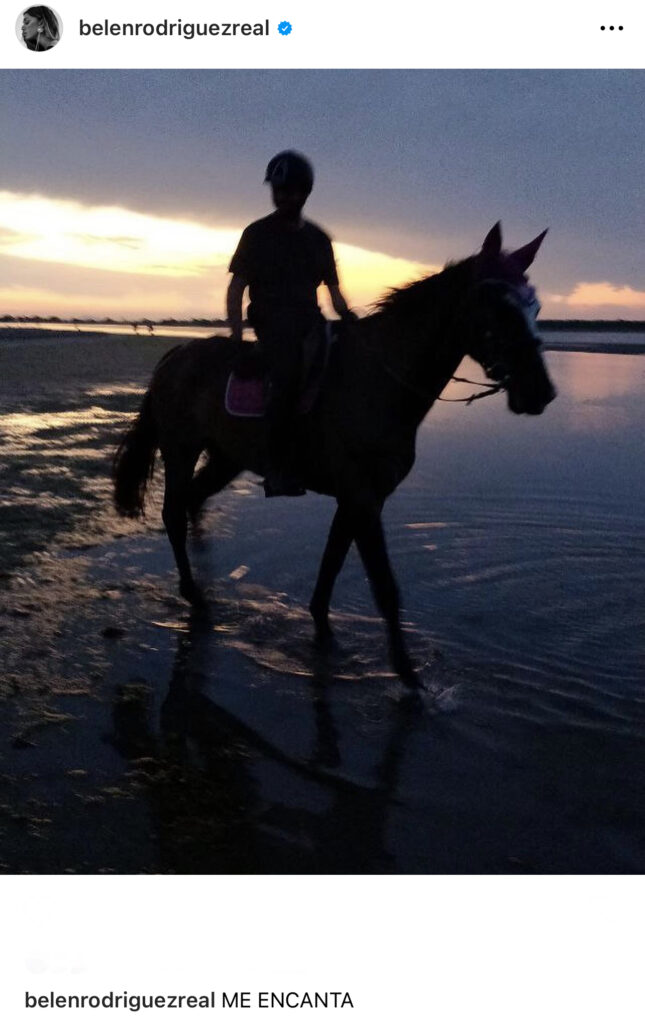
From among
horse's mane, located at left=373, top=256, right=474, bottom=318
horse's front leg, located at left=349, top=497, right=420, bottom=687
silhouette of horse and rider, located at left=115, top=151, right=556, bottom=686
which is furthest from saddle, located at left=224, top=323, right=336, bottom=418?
horse's front leg, located at left=349, top=497, right=420, bottom=687

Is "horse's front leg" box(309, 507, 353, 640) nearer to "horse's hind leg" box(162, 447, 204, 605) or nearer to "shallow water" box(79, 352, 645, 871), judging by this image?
"shallow water" box(79, 352, 645, 871)

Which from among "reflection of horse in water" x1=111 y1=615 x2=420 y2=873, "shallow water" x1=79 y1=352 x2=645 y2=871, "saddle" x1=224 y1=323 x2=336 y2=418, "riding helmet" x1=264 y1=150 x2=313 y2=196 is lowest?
"reflection of horse in water" x1=111 y1=615 x2=420 y2=873

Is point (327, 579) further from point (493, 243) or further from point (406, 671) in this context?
point (493, 243)

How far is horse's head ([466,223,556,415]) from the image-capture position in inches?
173

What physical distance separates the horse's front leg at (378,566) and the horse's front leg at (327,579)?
43 cm

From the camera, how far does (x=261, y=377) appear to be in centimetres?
572

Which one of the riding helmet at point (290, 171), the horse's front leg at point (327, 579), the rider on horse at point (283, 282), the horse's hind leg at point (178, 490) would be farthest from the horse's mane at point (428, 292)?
the horse's hind leg at point (178, 490)

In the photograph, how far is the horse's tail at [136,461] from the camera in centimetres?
720

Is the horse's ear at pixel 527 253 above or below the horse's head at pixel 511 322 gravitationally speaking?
above

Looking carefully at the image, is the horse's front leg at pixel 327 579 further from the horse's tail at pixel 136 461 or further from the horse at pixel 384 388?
the horse's tail at pixel 136 461

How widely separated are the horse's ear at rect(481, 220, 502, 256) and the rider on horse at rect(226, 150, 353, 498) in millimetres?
1207

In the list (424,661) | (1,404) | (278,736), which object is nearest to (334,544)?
(424,661)
